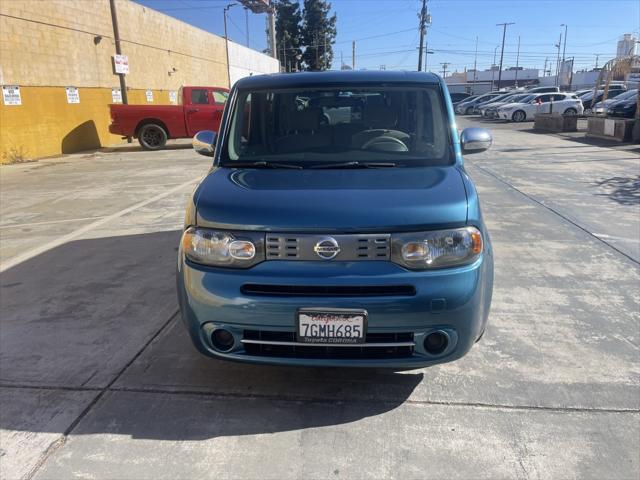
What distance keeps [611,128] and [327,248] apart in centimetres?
1854

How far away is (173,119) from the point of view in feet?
55.4

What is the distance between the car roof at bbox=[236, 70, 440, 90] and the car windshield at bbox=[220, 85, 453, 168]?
0.05 m

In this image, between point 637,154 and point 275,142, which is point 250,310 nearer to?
point 275,142

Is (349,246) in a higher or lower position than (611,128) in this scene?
higher

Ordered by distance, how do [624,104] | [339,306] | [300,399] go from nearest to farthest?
[339,306] < [300,399] < [624,104]

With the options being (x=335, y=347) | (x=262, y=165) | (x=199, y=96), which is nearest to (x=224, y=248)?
(x=335, y=347)

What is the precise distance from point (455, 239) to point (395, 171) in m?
0.73

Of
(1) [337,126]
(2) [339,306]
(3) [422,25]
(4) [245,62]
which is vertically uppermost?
(3) [422,25]

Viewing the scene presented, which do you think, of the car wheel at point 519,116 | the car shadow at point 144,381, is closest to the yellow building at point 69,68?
the car shadow at point 144,381

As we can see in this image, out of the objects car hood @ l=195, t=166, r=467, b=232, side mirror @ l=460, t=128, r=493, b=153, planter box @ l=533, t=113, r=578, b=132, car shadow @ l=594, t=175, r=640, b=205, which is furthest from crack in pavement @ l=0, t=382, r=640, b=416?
planter box @ l=533, t=113, r=578, b=132

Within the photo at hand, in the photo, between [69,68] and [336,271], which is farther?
[69,68]

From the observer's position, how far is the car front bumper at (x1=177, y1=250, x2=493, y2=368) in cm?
258

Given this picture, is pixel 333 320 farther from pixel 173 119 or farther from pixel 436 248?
pixel 173 119

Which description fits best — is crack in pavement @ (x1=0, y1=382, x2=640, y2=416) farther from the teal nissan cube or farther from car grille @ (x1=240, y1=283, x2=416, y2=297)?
car grille @ (x1=240, y1=283, x2=416, y2=297)
